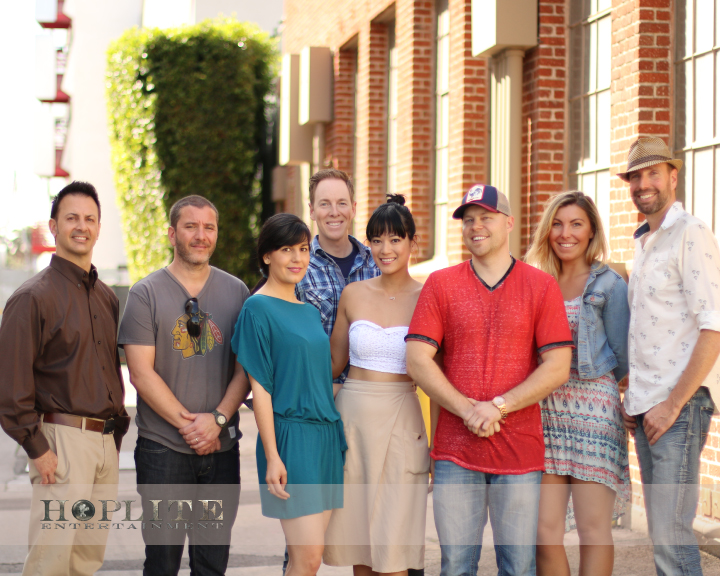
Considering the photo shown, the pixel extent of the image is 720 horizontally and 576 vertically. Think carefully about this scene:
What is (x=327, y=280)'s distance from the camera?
13.9ft

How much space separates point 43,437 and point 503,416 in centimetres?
200

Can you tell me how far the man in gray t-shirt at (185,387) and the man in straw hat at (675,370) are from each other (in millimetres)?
1857

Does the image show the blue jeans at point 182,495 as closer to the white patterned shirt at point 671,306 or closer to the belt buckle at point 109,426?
the belt buckle at point 109,426

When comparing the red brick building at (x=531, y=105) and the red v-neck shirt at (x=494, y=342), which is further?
the red brick building at (x=531, y=105)

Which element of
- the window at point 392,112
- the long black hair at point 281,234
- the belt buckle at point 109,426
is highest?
the window at point 392,112

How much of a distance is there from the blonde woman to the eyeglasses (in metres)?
1.65

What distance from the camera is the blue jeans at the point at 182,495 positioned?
383cm

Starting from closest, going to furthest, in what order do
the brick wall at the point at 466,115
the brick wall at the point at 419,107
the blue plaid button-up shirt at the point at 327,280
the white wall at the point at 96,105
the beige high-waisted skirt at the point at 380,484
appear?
the beige high-waisted skirt at the point at 380,484 < the blue plaid button-up shirt at the point at 327,280 < the brick wall at the point at 466,115 < the brick wall at the point at 419,107 < the white wall at the point at 96,105

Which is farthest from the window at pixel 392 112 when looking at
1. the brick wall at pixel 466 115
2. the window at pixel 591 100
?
the window at pixel 591 100

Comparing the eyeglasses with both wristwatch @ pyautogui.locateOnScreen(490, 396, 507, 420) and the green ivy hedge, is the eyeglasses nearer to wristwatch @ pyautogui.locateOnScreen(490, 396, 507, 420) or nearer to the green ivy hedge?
wristwatch @ pyautogui.locateOnScreen(490, 396, 507, 420)

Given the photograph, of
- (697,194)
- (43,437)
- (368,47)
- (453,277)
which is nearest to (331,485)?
(453,277)

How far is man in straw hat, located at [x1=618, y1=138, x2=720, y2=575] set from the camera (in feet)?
11.7

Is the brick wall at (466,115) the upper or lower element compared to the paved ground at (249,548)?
upper

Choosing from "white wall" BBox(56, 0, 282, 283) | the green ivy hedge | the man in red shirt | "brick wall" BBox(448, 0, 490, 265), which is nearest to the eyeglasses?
the man in red shirt
